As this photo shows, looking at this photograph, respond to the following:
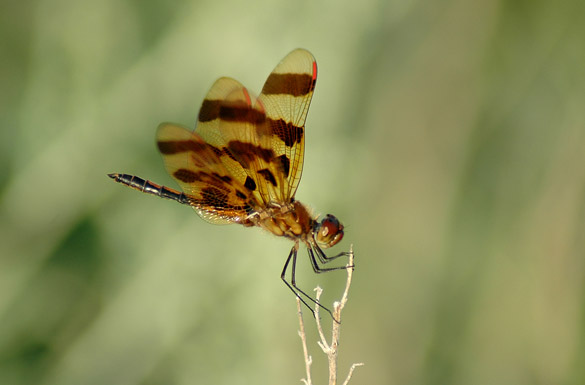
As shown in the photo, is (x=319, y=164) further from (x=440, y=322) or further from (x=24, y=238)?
(x=24, y=238)

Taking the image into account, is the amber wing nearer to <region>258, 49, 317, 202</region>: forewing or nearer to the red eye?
<region>258, 49, 317, 202</region>: forewing

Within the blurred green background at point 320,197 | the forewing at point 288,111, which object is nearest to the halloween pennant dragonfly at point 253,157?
the forewing at point 288,111

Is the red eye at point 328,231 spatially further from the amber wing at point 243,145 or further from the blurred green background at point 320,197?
the blurred green background at point 320,197

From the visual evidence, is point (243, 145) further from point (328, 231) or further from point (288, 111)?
point (328, 231)

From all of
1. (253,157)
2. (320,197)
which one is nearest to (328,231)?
(253,157)

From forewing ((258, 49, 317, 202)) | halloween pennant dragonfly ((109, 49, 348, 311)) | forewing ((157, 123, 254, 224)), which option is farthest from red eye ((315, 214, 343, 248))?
forewing ((157, 123, 254, 224))

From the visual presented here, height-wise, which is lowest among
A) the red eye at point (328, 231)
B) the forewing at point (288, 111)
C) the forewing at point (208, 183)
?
the red eye at point (328, 231)

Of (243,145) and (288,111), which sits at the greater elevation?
(288,111)
